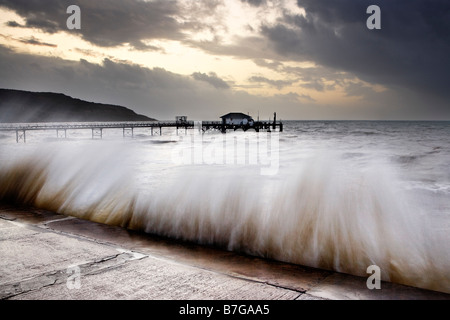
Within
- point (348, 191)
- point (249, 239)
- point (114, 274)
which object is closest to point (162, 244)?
point (249, 239)

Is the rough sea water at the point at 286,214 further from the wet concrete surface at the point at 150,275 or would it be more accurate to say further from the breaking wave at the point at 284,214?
the wet concrete surface at the point at 150,275

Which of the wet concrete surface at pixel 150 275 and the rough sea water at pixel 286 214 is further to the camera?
the rough sea water at pixel 286 214

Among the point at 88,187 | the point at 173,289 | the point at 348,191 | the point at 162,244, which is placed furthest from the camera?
the point at 88,187

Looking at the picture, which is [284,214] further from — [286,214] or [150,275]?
[150,275]

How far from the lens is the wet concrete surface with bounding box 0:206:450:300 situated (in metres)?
3.20

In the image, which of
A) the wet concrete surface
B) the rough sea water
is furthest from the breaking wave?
the wet concrete surface

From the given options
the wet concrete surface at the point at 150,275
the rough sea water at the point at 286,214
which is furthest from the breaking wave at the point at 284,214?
the wet concrete surface at the point at 150,275

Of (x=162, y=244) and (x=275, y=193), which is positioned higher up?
(x=275, y=193)

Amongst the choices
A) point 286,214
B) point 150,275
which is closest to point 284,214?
point 286,214

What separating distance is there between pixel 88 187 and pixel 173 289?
280 inches

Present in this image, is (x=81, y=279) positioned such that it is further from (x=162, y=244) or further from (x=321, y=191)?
(x=321, y=191)

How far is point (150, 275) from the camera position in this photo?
360 centimetres

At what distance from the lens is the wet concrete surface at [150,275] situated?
10.5 ft
